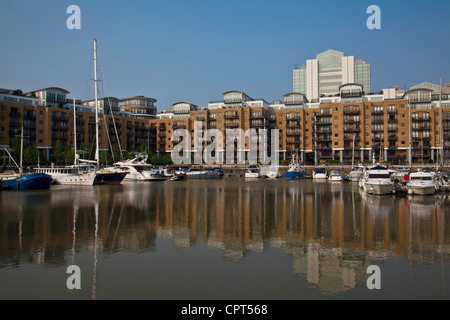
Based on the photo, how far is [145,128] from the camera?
11975cm

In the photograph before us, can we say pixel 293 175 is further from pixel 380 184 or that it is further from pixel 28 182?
pixel 28 182

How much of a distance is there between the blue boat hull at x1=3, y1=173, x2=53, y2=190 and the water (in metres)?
23.4

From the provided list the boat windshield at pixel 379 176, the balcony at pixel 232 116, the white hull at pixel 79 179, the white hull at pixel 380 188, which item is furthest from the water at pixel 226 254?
the balcony at pixel 232 116

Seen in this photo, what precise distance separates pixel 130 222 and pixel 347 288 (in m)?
12.7

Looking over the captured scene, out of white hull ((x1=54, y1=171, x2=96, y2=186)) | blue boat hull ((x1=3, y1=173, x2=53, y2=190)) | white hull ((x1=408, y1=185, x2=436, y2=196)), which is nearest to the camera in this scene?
white hull ((x1=408, y1=185, x2=436, y2=196))

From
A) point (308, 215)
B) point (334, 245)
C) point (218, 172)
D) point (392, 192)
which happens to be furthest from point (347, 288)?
point (218, 172)

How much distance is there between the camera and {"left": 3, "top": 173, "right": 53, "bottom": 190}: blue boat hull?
4412 cm

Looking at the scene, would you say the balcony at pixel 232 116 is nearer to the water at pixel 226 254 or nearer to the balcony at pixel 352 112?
the balcony at pixel 352 112

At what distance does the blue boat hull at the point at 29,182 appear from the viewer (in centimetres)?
4412

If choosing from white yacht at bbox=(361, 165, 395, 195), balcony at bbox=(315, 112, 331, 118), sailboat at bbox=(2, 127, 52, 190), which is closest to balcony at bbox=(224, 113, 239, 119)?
balcony at bbox=(315, 112, 331, 118)

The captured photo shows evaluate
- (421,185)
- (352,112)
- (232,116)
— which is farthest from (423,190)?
(232,116)

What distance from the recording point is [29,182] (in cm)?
4416

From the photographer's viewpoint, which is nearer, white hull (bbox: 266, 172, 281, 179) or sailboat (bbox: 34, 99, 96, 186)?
sailboat (bbox: 34, 99, 96, 186)

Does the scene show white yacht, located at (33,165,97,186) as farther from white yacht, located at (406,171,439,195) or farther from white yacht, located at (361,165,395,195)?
white yacht, located at (406,171,439,195)
